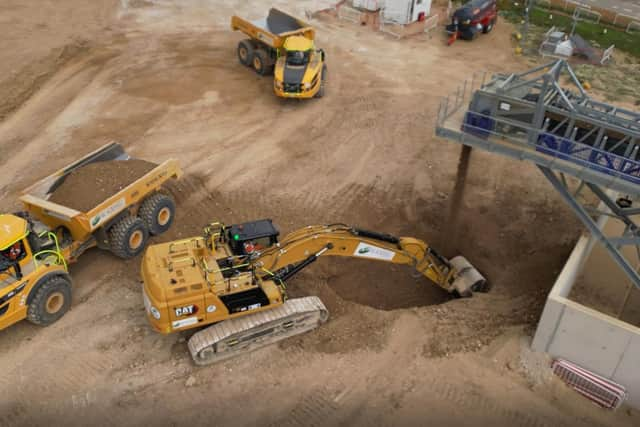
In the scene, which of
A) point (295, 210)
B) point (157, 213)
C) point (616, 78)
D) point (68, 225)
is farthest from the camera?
point (616, 78)

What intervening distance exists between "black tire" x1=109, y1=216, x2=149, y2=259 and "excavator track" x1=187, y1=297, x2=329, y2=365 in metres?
3.06

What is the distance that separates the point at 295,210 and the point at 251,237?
4.59m

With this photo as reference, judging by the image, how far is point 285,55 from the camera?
763 inches

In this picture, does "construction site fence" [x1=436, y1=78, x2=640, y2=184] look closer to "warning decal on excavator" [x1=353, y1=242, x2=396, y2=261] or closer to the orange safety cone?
"warning decal on excavator" [x1=353, y1=242, x2=396, y2=261]

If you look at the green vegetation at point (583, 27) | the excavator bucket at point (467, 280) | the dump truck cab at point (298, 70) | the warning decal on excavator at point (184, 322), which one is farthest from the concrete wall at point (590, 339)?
the green vegetation at point (583, 27)

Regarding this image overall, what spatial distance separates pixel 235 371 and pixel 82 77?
49.5 feet

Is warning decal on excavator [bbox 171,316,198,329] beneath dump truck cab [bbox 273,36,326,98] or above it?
beneath

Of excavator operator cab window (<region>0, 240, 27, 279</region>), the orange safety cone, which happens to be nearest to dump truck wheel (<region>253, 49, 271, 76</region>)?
the orange safety cone

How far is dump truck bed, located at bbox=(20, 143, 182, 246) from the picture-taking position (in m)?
10.4

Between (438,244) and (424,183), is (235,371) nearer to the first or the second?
(438,244)

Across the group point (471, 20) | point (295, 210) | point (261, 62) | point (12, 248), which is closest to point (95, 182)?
point (12, 248)

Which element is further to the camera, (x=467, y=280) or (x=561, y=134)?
(x=467, y=280)

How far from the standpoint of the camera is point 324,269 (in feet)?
40.8

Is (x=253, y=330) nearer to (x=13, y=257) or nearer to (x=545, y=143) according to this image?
(x=13, y=257)
